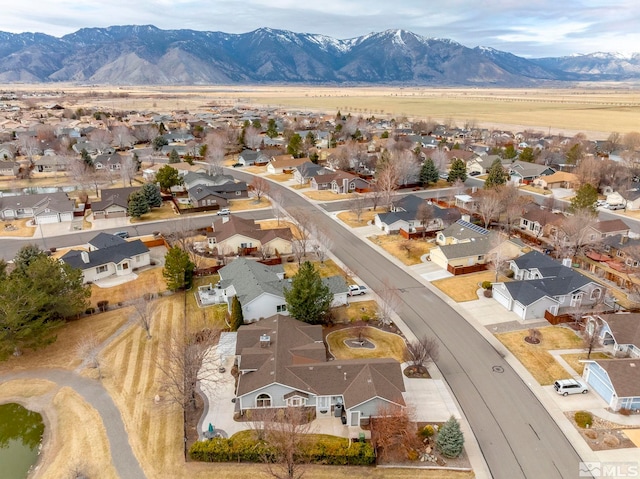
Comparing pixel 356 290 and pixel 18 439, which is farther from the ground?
pixel 356 290

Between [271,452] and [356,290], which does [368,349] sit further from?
[271,452]

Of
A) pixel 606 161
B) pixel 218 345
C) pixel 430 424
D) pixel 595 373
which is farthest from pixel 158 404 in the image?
pixel 606 161

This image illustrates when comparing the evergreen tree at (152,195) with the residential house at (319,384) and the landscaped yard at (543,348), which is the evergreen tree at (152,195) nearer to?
the residential house at (319,384)

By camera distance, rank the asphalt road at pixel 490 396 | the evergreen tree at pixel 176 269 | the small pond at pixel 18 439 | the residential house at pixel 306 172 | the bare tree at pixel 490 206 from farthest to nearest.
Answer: the residential house at pixel 306 172
the bare tree at pixel 490 206
the evergreen tree at pixel 176 269
the small pond at pixel 18 439
the asphalt road at pixel 490 396

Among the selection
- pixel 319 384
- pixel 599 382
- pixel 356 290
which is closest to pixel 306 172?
pixel 356 290

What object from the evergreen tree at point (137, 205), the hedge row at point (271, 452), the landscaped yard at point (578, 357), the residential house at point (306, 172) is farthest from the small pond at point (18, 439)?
the residential house at point (306, 172)

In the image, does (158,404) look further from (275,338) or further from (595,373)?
(595,373)

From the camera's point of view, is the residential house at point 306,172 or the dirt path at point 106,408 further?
the residential house at point 306,172
